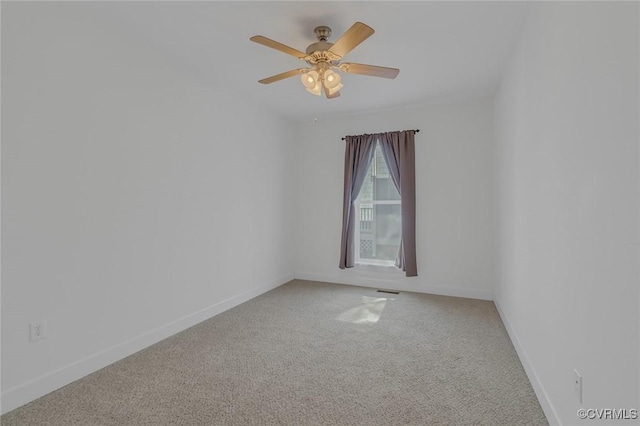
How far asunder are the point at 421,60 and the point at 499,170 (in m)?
1.46

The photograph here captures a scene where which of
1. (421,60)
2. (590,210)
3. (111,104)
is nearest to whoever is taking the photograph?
(590,210)

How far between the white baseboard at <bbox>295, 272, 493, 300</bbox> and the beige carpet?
27.3 inches

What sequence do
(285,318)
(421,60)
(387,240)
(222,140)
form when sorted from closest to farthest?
(421,60), (285,318), (222,140), (387,240)

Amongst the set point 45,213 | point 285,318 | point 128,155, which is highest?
point 128,155

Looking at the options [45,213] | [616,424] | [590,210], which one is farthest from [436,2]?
[45,213]

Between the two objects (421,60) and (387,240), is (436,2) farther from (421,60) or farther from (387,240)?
(387,240)

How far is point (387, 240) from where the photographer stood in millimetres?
4602

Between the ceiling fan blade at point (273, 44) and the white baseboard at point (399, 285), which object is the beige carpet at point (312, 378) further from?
the ceiling fan blade at point (273, 44)

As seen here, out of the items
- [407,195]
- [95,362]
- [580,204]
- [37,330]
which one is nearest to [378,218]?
[407,195]

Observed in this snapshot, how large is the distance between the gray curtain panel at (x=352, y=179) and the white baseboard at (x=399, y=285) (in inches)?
11.1

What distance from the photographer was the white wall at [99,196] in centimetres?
190

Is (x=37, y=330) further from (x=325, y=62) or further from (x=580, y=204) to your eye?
(x=580, y=204)

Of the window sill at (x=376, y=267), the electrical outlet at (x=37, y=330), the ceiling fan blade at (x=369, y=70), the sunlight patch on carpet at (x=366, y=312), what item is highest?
the ceiling fan blade at (x=369, y=70)

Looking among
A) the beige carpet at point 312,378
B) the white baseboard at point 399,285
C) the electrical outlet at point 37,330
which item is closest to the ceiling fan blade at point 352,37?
the beige carpet at point 312,378
